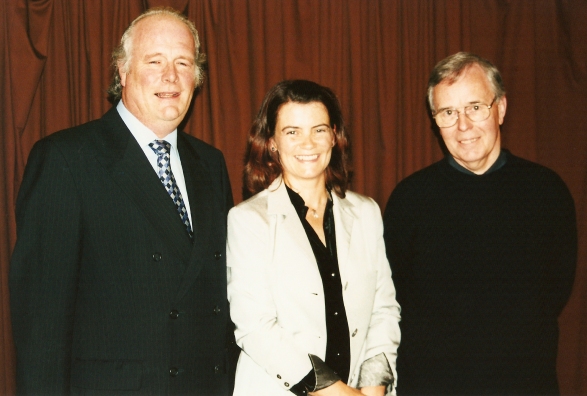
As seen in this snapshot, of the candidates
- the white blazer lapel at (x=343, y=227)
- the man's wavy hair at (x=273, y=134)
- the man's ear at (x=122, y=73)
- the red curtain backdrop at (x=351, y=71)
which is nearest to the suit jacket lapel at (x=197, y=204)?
the man's wavy hair at (x=273, y=134)

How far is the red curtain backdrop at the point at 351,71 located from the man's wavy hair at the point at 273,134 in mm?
722

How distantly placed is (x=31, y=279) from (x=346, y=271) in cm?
116

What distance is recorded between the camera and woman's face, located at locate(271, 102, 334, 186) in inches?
81.0

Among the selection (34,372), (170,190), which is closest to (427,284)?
(170,190)

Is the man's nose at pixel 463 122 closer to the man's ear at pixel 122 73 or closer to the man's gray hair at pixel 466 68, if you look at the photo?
the man's gray hair at pixel 466 68

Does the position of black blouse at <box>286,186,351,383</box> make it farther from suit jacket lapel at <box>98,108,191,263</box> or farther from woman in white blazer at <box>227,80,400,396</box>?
suit jacket lapel at <box>98,108,191,263</box>

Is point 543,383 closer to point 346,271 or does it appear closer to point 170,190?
point 346,271

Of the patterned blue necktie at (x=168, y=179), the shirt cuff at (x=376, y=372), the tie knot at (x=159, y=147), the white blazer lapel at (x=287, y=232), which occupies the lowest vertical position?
the shirt cuff at (x=376, y=372)

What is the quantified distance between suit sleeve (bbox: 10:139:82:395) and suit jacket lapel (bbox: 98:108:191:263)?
189 millimetres

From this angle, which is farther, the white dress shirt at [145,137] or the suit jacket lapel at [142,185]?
the white dress shirt at [145,137]

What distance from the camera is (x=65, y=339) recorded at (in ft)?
5.57

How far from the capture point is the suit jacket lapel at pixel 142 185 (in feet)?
6.00

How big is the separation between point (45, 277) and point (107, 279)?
0.67 feet

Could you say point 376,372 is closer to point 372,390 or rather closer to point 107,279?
point 372,390
